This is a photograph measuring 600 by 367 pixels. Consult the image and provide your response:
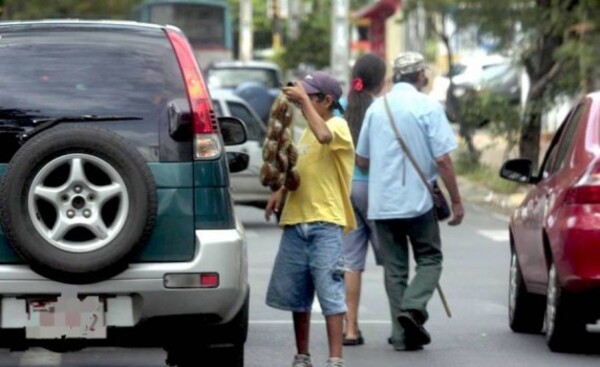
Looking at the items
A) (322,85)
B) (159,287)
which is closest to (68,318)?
(159,287)

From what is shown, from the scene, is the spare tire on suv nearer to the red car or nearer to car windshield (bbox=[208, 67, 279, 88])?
the red car

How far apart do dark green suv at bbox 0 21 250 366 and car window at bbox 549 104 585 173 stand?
3020 millimetres

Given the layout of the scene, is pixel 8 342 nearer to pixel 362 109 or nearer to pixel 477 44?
pixel 362 109

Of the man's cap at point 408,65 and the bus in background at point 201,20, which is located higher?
the man's cap at point 408,65

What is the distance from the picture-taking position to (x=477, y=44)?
26.9 m

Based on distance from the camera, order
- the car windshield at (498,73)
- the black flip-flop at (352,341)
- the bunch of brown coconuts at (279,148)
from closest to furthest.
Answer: the bunch of brown coconuts at (279,148), the black flip-flop at (352,341), the car windshield at (498,73)

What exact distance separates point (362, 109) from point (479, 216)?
1128cm

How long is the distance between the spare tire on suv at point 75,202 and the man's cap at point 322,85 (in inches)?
68.4

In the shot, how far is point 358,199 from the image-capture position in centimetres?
1098

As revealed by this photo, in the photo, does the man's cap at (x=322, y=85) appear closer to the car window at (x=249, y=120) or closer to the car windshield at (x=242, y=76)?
the car window at (x=249, y=120)

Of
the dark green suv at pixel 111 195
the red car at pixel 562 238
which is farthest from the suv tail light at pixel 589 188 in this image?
the dark green suv at pixel 111 195

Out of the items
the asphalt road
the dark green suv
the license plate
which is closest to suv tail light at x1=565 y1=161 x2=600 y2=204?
the asphalt road

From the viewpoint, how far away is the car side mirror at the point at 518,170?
36.8 ft

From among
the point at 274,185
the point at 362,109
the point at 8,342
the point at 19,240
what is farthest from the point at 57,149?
the point at 362,109
